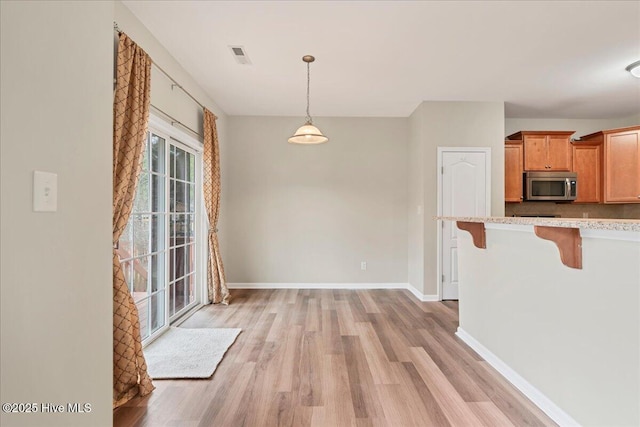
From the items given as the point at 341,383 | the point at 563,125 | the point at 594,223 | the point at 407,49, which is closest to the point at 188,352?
the point at 341,383

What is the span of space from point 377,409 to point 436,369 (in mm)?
727

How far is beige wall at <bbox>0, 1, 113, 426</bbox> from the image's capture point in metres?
0.88

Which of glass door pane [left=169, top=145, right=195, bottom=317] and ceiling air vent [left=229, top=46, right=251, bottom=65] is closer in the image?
ceiling air vent [left=229, top=46, right=251, bottom=65]

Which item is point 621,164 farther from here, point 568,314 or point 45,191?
point 45,191

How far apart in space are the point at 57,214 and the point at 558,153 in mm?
5736

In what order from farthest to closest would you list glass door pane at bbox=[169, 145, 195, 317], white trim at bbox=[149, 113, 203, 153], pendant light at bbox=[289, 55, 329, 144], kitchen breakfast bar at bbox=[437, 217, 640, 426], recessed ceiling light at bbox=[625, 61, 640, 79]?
glass door pane at bbox=[169, 145, 195, 317], recessed ceiling light at bbox=[625, 61, 640, 79], pendant light at bbox=[289, 55, 329, 144], white trim at bbox=[149, 113, 203, 153], kitchen breakfast bar at bbox=[437, 217, 640, 426]

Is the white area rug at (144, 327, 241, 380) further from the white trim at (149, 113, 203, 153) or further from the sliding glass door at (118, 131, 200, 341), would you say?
the white trim at (149, 113, 203, 153)

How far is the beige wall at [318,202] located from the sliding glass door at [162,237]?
41.1 inches

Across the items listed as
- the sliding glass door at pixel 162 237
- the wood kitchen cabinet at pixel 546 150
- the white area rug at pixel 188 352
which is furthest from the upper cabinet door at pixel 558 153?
the sliding glass door at pixel 162 237

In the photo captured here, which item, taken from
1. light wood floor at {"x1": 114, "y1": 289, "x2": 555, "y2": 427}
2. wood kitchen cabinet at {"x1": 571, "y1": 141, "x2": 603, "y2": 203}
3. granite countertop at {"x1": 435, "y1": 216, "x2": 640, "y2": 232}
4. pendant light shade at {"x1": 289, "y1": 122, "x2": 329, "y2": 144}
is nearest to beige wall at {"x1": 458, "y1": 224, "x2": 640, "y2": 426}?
granite countertop at {"x1": 435, "y1": 216, "x2": 640, "y2": 232}

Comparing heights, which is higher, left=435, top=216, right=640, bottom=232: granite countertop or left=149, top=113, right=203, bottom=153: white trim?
left=149, top=113, right=203, bottom=153: white trim

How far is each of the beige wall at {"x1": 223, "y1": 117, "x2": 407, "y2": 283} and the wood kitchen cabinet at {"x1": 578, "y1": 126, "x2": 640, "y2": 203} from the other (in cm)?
288

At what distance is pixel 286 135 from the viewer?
507cm

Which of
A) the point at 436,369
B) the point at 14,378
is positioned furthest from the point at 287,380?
the point at 14,378
